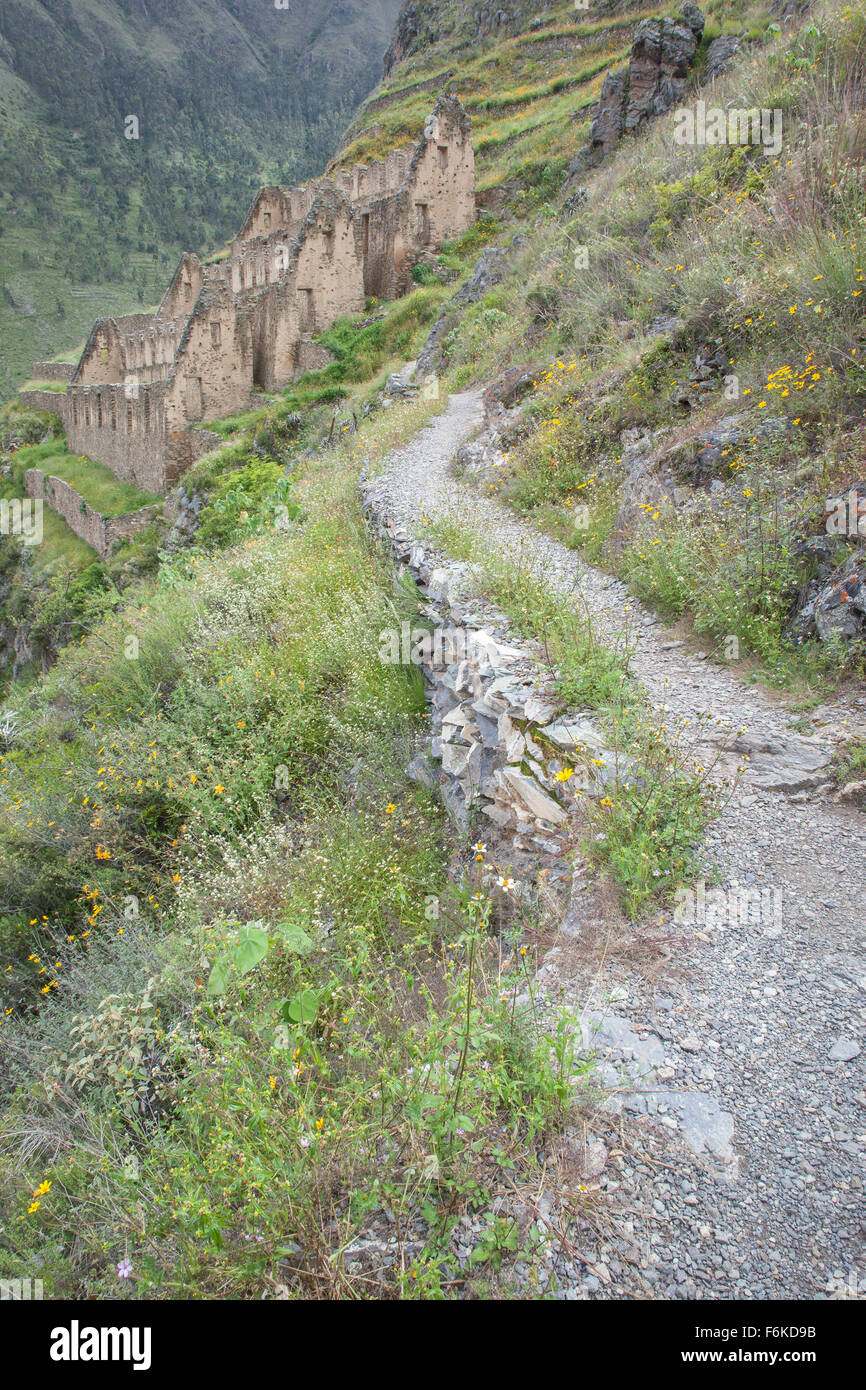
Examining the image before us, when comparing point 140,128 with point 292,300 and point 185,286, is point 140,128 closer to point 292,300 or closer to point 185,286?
point 185,286

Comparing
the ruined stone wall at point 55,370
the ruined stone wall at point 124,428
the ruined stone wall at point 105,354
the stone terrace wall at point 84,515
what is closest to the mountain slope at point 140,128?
the ruined stone wall at point 55,370

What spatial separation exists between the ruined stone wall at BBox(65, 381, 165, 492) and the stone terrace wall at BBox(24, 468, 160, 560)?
1432mm

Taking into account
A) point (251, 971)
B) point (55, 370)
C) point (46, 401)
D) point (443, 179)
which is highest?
point (55, 370)

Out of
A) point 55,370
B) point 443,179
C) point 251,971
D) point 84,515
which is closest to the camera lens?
point 251,971

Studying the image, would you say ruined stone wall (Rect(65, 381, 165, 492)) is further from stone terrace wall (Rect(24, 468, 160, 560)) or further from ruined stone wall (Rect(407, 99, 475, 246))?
ruined stone wall (Rect(407, 99, 475, 246))

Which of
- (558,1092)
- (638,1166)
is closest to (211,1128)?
(558,1092)

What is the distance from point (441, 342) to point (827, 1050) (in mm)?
16417

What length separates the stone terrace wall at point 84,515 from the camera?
66.6ft

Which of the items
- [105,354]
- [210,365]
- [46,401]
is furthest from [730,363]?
[46,401]

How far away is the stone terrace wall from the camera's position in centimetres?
2030

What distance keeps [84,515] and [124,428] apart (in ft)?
10.2

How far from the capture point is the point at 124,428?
22812 mm

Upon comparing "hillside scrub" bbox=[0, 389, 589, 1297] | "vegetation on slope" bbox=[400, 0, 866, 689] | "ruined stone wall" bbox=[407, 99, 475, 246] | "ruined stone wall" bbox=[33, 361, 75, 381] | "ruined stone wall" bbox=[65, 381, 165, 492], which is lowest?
"hillside scrub" bbox=[0, 389, 589, 1297]

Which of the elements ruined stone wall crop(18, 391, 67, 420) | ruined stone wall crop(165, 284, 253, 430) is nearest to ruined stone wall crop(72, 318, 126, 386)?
ruined stone wall crop(18, 391, 67, 420)
